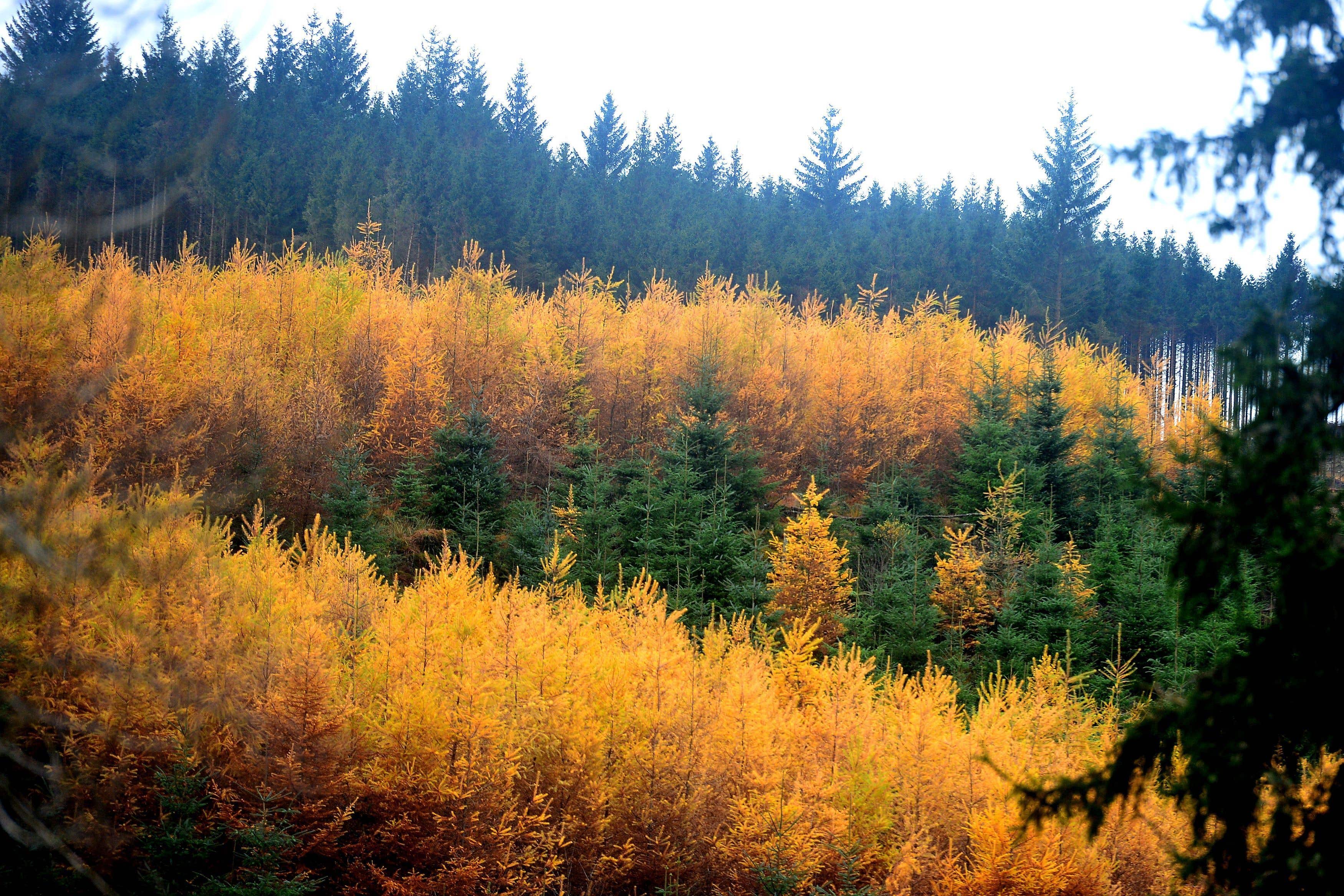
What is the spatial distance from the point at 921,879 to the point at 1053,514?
18.4 m

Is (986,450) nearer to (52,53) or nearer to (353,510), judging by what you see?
(353,510)

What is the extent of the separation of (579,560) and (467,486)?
3908 millimetres

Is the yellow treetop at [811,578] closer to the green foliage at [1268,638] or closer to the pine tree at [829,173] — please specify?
the green foliage at [1268,638]

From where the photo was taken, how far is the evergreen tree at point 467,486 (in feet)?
A: 84.8

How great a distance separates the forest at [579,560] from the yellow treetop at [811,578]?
0.52 ft

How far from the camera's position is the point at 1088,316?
51.1m

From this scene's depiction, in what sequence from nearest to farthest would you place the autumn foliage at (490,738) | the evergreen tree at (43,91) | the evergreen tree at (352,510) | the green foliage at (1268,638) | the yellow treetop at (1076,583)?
the evergreen tree at (43,91), the green foliage at (1268,638), the autumn foliage at (490,738), the yellow treetop at (1076,583), the evergreen tree at (352,510)

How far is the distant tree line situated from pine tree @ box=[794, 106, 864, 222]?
0.44 feet

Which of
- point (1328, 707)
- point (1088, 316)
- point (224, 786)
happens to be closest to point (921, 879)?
point (224, 786)

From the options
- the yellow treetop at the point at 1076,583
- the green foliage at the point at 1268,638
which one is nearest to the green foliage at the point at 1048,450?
the yellow treetop at the point at 1076,583

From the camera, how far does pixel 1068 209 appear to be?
51281mm

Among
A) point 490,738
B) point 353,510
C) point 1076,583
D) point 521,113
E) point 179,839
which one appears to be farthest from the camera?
point 521,113

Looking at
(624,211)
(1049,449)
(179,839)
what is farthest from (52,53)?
(624,211)

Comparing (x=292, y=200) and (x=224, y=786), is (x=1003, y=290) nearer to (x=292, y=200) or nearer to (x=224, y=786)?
(x=292, y=200)
